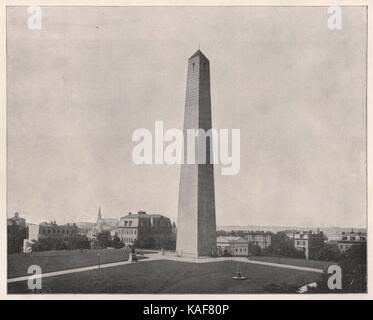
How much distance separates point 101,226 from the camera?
10.0 m

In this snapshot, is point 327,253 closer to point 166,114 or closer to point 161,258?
point 161,258

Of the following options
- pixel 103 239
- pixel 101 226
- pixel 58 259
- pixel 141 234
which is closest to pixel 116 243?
pixel 103 239

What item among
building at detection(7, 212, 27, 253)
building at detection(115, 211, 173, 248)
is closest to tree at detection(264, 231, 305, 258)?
building at detection(115, 211, 173, 248)

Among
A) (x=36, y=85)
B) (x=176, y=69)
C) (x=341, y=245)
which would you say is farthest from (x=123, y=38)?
(x=341, y=245)

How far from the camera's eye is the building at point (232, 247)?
33.5 feet

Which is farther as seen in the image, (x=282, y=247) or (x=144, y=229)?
(x=282, y=247)

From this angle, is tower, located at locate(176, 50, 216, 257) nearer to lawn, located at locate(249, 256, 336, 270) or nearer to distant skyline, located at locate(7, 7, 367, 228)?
distant skyline, located at locate(7, 7, 367, 228)

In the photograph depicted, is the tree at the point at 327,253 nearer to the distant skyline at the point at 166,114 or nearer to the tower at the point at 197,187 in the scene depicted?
the distant skyline at the point at 166,114

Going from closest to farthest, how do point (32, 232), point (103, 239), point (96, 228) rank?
point (32, 232)
point (96, 228)
point (103, 239)

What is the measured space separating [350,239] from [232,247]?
249 centimetres

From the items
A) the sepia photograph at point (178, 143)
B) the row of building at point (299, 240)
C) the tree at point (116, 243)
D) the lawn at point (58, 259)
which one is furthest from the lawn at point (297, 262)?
the lawn at point (58, 259)

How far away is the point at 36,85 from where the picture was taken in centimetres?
973

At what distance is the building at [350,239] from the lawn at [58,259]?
4577 millimetres

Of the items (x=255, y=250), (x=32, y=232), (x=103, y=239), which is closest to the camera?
(x=32, y=232)
